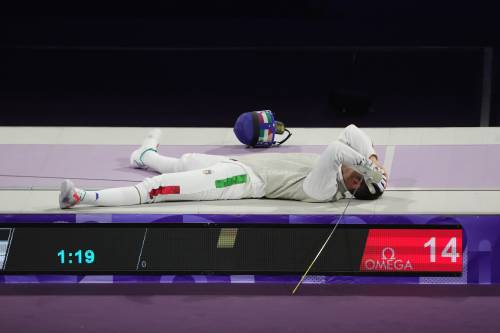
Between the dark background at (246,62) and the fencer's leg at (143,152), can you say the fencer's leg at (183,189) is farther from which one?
the dark background at (246,62)

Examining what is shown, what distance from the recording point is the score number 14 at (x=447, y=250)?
395 centimetres

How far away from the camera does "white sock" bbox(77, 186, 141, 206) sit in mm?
4016

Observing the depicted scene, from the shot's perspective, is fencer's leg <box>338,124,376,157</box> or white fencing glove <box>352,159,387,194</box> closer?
white fencing glove <box>352,159,387,194</box>

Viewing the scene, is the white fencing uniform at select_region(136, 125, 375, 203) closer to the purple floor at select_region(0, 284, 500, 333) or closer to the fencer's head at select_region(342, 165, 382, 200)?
the fencer's head at select_region(342, 165, 382, 200)

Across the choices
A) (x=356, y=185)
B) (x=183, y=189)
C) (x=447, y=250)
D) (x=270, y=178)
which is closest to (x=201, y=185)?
(x=183, y=189)

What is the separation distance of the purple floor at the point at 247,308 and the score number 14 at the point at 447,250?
126mm

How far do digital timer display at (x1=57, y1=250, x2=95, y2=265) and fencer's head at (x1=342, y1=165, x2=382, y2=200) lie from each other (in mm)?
1058

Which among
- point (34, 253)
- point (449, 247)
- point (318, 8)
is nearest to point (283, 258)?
point (449, 247)

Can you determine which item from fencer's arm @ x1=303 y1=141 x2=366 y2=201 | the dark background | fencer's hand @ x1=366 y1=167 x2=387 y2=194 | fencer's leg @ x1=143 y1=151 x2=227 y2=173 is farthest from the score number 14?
the dark background

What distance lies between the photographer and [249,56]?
7082 mm

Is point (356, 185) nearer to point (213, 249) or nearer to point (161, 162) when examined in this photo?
point (213, 249)

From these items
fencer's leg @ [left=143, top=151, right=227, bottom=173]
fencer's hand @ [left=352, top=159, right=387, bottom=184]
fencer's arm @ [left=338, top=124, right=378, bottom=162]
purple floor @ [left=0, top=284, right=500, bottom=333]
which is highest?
fencer's arm @ [left=338, top=124, right=378, bottom=162]

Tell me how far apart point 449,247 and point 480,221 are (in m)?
0.15

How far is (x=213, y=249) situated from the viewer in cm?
397
